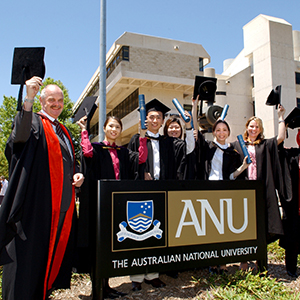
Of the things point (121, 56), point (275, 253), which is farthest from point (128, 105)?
point (275, 253)

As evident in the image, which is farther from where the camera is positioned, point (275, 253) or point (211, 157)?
point (275, 253)

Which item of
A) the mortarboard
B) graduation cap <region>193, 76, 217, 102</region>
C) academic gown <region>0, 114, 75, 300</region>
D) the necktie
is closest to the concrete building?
graduation cap <region>193, 76, 217, 102</region>

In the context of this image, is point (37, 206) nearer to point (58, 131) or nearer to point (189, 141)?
point (58, 131)

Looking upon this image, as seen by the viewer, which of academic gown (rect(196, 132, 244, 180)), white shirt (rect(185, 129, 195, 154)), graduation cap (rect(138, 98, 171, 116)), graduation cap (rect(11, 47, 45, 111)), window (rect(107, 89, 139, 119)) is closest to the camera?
graduation cap (rect(11, 47, 45, 111))

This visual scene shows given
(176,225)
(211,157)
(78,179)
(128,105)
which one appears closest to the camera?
(78,179)

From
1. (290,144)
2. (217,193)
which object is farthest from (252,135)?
(290,144)

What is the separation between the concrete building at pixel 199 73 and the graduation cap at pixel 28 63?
17.8 m

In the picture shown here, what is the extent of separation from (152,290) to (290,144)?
2282cm

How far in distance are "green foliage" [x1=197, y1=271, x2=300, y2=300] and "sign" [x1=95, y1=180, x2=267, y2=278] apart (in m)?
0.25

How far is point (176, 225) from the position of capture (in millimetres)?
2967

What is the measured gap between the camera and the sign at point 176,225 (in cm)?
276

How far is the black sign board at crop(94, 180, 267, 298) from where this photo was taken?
276 cm

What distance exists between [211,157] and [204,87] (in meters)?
1.06

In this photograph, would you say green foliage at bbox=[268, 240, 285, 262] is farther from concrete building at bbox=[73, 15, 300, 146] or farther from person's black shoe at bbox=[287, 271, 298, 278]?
concrete building at bbox=[73, 15, 300, 146]
